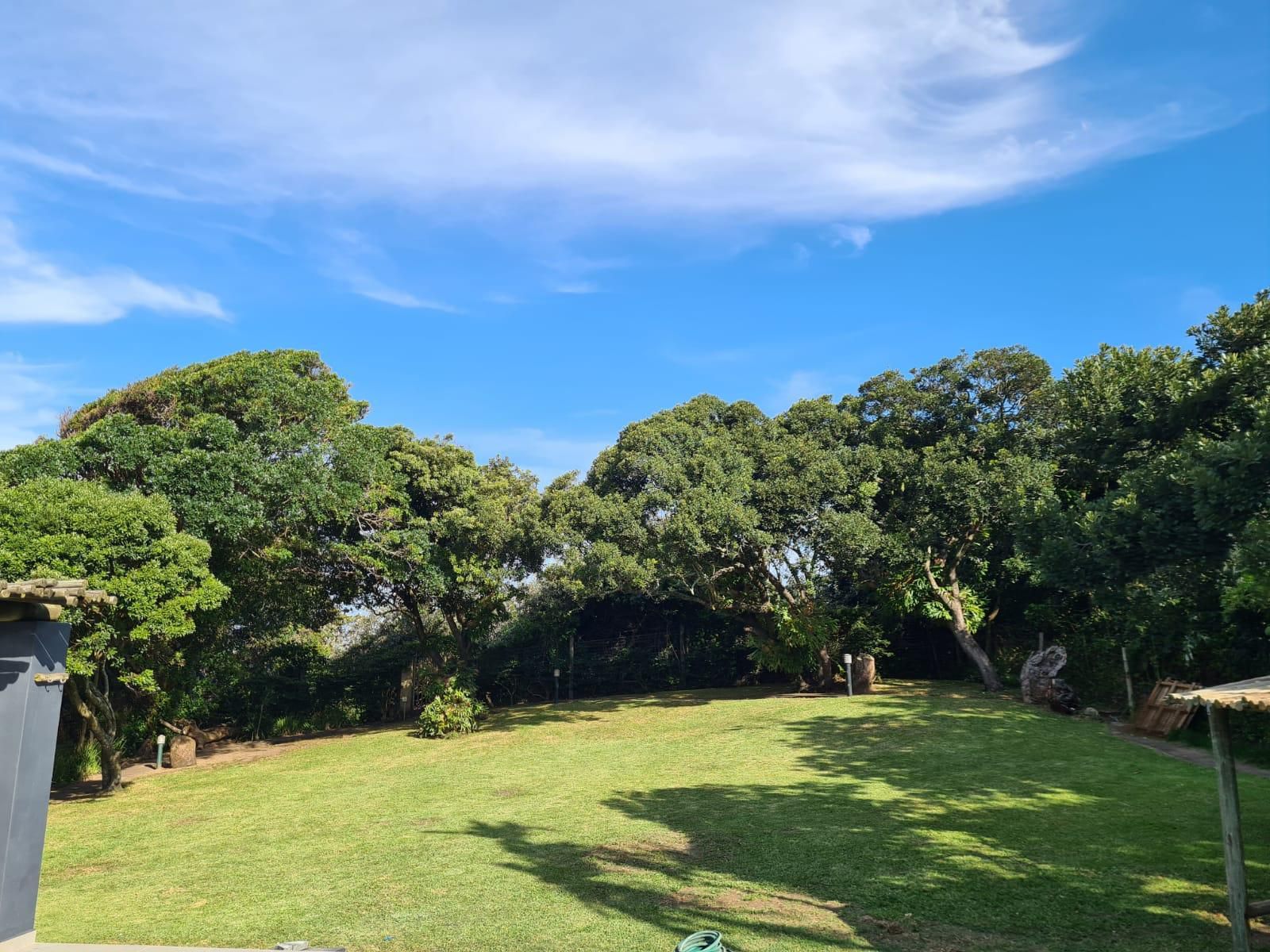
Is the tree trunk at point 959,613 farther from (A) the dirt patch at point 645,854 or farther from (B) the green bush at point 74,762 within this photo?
(B) the green bush at point 74,762

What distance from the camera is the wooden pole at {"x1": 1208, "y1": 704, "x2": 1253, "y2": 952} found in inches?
218

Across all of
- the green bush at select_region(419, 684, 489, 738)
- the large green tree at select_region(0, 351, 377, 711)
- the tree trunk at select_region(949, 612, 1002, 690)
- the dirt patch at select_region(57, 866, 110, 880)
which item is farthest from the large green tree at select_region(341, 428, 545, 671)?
the tree trunk at select_region(949, 612, 1002, 690)

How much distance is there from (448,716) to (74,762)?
307 inches

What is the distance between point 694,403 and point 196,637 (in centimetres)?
1388

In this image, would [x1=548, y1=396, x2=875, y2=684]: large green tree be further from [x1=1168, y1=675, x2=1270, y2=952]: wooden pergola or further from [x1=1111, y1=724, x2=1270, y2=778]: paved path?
[x1=1168, y1=675, x2=1270, y2=952]: wooden pergola

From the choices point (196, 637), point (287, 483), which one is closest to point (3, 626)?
point (287, 483)

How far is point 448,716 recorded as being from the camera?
66.0 feet

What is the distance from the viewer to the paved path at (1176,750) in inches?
466

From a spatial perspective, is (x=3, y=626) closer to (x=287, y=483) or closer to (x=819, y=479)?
(x=287, y=483)

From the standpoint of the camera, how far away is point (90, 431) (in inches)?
591

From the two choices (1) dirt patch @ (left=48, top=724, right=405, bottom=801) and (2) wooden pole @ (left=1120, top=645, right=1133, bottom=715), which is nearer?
(1) dirt patch @ (left=48, top=724, right=405, bottom=801)

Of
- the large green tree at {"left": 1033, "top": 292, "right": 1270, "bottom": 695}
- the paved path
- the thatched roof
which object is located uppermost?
the large green tree at {"left": 1033, "top": 292, "right": 1270, "bottom": 695}

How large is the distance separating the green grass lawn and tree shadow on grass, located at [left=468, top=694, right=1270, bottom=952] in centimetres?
3

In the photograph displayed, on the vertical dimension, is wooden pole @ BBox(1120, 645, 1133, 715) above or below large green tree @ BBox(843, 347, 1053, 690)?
below
